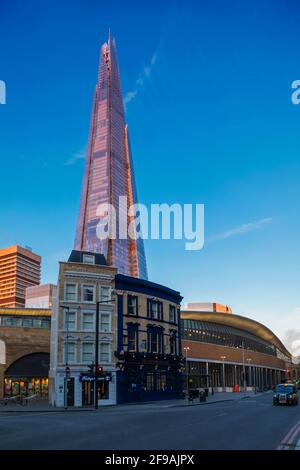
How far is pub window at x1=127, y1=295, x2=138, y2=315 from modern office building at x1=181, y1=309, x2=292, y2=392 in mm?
22199

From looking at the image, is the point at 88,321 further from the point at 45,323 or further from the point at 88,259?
the point at 45,323

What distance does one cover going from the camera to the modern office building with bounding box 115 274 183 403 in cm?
5859

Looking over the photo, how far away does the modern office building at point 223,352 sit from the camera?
9850cm

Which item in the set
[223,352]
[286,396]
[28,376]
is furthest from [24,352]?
[223,352]

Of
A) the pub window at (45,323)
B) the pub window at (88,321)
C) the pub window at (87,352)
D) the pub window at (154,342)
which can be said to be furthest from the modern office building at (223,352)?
the pub window at (88,321)

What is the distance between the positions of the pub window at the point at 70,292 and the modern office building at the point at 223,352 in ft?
99.7

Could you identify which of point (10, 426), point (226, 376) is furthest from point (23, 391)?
point (226, 376)

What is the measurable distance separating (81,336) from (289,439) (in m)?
37.9

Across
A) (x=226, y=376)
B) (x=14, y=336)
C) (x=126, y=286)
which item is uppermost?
(x=126, y=286)

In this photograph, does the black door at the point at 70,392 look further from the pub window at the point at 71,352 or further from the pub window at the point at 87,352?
the pub window at the point at 87,352

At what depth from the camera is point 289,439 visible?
64.4 feet
